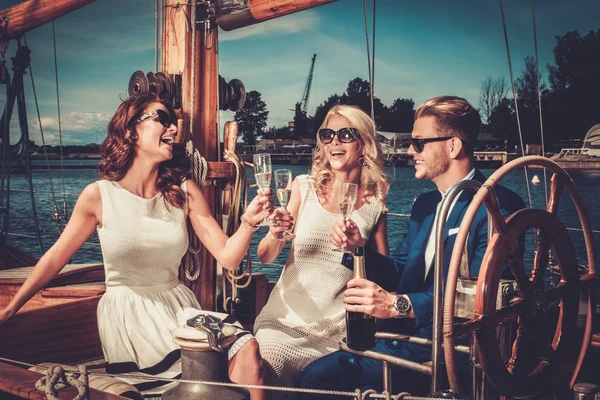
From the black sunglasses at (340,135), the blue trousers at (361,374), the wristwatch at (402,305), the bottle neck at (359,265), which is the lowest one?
the blue trousers at (361,374)

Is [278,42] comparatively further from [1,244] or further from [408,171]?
[1,244]

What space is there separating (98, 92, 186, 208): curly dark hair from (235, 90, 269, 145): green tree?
3646 centimetres

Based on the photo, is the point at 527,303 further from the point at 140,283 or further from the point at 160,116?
the point at 160,116

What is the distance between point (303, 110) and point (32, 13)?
75.1 m

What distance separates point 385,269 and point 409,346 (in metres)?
0.40

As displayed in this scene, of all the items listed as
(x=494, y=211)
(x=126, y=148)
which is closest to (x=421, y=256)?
(x=494, y=211)

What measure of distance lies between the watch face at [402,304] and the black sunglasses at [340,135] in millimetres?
1174

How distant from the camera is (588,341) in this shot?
2.49 metres

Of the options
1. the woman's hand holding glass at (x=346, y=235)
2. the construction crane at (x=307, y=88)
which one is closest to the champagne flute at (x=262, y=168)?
the woman's hand holding glass at (x=346, y=235)

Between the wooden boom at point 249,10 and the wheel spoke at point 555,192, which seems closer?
the wheel spoke at point 555,192

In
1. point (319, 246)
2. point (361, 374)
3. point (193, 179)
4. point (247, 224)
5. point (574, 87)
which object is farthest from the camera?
point (574, 87)

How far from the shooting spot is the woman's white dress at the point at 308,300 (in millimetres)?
3041

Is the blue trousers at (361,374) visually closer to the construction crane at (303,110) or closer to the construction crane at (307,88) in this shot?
the construction crane at (303,110)

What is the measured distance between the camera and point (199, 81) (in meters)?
3.88
